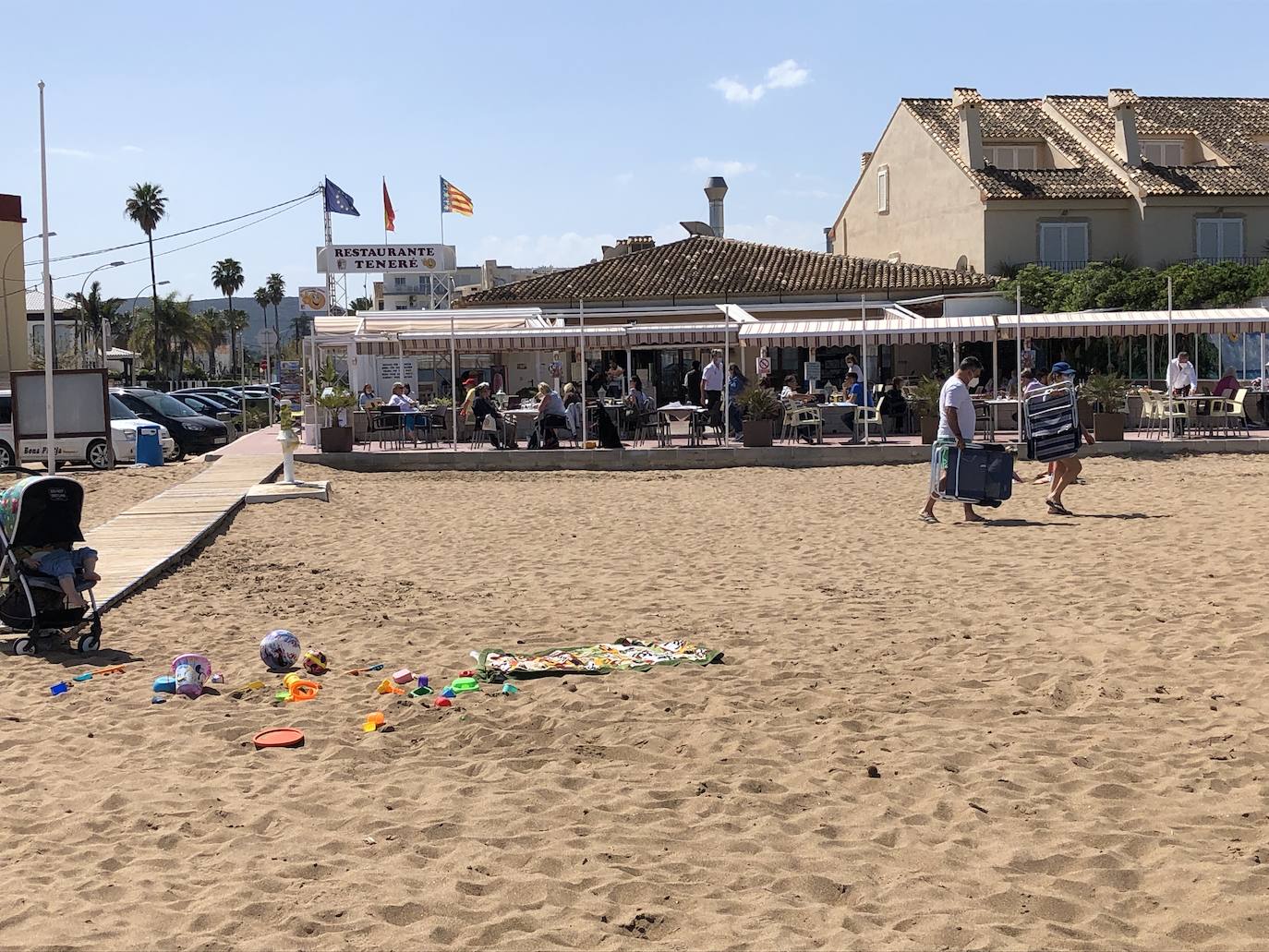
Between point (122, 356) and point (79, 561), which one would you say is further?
point (122, 356)

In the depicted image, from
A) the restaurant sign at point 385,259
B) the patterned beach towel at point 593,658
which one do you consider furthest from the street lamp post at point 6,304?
the patterned beach towel at point 593,658

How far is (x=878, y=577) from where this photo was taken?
413 inches

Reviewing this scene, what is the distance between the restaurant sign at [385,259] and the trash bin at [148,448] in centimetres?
1572

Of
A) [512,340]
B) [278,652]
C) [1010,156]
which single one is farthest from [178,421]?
[1010,156]

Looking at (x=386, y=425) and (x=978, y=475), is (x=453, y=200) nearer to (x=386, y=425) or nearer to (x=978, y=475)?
(x=386, y=425)

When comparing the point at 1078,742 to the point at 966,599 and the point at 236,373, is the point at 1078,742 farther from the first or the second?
the point at 236,373

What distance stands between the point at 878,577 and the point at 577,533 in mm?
3994

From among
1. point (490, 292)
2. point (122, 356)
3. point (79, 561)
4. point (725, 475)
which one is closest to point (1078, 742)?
point (79, 561)

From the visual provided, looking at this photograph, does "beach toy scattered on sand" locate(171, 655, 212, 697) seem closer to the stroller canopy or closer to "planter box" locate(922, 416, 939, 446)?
the stroller canopy

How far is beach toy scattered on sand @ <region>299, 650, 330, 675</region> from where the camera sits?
7645 mm

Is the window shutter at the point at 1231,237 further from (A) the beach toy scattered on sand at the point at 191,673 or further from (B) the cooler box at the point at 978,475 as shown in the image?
(A) the beach toy scattered on sand at the point at 191,673

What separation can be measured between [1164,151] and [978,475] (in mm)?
32971

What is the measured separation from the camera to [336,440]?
23375mm

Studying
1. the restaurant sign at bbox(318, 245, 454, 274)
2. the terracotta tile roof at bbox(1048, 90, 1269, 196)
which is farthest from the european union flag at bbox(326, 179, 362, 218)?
the terracotta tile roof at bbox(1048, 90, 1269, 196)
